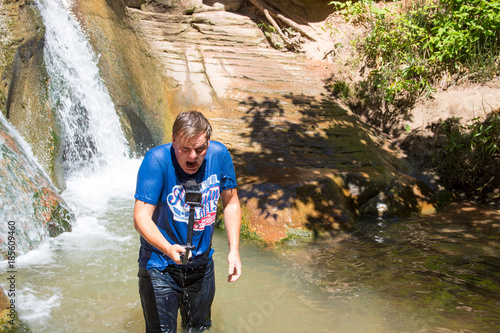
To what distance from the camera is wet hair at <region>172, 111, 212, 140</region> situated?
7.24 ft

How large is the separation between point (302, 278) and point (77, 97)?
15.8 feet

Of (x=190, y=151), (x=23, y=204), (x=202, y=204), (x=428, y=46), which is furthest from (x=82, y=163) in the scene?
(x=428, y=46)

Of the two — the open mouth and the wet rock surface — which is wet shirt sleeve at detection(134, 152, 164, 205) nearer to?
the open mouth

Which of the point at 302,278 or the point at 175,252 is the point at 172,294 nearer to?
the point at 175,252

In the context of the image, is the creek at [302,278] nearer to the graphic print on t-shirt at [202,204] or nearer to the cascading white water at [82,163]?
the cascading white water at [82,163]

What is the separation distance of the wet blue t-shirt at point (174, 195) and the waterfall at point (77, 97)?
4727 millimetres

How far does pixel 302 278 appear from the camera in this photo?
4.31 metres

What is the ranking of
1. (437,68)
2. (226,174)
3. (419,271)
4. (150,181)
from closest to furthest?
1. (150,181)
2. (226,174)
3. (419,271)
4. (437,68)

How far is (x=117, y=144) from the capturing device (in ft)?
24.9

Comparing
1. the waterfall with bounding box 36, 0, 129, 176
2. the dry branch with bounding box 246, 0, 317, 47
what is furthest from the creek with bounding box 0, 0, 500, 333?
the dry branch with bounding box 246, 0, 317, 47

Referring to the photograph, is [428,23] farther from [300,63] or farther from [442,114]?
[300,63]

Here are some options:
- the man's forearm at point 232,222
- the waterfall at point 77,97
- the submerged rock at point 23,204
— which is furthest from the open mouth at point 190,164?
the waterfall at point 77,97

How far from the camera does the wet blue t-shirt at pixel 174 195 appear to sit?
7.34 feet

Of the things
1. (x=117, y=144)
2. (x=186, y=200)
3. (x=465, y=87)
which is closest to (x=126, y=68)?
(x=117, y=144)
